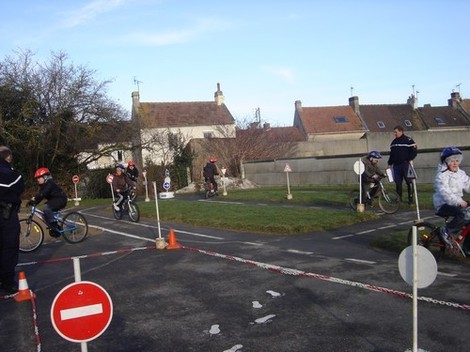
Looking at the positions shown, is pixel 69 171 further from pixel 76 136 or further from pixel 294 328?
pixel 294 328

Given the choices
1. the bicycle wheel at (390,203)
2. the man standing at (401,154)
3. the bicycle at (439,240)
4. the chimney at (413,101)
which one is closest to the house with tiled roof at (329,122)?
the chimney at (413,101)

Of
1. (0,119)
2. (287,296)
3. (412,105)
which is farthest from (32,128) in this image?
(412,105)

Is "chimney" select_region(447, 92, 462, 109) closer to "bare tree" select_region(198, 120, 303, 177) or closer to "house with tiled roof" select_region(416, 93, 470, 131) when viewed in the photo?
"house with tiled roof" select_region(416, 93, 470, 131)

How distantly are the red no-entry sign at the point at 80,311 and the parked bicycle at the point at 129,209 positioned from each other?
12.5 m

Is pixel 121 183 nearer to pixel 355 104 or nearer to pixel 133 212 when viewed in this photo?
pixel 133 212

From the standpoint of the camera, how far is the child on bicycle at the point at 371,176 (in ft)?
47.1

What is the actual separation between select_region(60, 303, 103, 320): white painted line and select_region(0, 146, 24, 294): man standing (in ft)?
13.4

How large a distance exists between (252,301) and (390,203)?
888 centimetres

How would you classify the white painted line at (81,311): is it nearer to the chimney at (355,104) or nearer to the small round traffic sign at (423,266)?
the small round traffic sign at (423,266)

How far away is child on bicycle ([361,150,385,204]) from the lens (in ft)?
47.1

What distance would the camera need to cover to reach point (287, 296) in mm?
6223

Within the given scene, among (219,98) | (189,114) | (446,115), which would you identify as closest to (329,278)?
(189,114)

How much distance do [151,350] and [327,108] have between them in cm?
5981

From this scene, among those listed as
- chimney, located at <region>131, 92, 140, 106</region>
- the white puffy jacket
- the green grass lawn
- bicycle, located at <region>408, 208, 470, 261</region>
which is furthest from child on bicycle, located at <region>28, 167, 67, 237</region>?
chimney, located at <region>131, 92, 140, 106</region>
